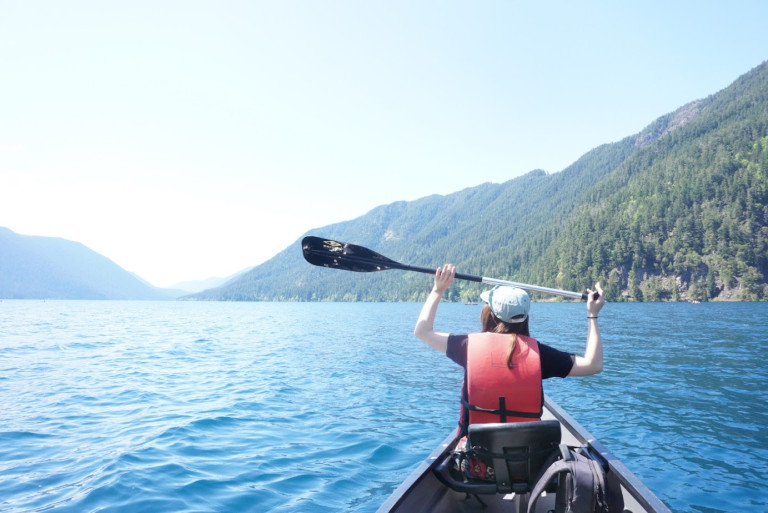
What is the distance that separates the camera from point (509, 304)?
4.27 m

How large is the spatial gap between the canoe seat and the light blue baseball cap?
952mm

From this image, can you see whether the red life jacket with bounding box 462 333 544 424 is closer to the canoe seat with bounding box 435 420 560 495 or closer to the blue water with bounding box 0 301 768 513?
the canoe seat with bounding box 435 420 560 495

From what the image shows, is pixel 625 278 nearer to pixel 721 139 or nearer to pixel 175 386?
pixel 721 139

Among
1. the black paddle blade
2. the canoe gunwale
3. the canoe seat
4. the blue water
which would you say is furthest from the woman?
the blue water

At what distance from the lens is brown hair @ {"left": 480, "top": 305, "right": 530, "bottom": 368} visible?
4137 mm

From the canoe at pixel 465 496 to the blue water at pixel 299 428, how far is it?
9.55ft

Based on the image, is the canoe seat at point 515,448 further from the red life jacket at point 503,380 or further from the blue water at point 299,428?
the blue water at point 299,428

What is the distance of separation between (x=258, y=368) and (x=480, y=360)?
19460 mm

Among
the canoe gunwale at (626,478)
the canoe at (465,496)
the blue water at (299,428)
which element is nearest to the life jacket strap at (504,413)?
the canoe at (465,496)

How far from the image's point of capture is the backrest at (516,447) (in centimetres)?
389

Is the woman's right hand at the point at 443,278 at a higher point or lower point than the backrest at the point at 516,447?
higher

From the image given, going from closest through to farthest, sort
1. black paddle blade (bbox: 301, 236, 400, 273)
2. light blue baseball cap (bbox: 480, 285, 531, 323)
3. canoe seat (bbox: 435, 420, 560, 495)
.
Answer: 1. canoe seat (bbox: 435, 420, 560, 495)
2. light blue baseball cap (bbox: 480, 285, 531, 323)
3. black paddle blade (bbox: 301, 236, 400, 273)

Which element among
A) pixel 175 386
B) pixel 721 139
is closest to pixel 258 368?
pixel 175 386

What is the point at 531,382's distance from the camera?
13.6ft
